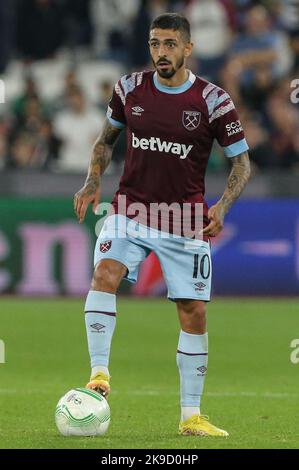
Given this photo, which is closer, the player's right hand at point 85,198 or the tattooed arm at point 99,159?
the player's right hand at point 85,198

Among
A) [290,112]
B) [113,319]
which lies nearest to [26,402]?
[113,319]

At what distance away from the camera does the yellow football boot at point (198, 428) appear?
25.7 feet

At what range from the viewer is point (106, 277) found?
310 inches

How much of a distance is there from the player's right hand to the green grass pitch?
128cm

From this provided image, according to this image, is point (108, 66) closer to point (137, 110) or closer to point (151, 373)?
point (151, 373)

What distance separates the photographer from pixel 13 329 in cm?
1366

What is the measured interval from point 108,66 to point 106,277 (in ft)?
44.3

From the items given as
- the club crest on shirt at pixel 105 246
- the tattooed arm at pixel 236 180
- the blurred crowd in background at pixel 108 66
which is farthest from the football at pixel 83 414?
the blurred crowd in background at pixel 108 66

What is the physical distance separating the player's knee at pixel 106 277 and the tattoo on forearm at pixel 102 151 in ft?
1.97

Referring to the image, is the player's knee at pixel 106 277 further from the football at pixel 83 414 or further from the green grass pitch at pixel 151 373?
the green grass pitch at pixel 151 373

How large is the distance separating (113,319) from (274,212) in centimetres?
876

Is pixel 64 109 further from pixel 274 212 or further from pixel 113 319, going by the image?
pixel 113 319

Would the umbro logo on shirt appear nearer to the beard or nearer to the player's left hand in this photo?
the beard

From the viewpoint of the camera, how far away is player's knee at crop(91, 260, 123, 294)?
25.7 ft
